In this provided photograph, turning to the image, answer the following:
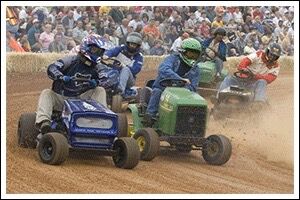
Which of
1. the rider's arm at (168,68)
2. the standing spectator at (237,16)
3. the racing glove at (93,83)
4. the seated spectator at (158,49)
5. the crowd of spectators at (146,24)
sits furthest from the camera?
the seated spectator at (158,49)

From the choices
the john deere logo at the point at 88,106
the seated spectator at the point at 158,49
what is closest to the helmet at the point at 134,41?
the seated spectator at the point at 158,49

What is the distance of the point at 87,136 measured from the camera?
9062mm

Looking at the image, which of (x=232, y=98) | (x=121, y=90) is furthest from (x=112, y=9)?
(x=232, y=98)

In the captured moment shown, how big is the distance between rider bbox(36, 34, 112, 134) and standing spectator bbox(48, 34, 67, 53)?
940 millimetres

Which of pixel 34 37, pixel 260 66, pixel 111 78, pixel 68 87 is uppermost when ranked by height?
pixel 34 37

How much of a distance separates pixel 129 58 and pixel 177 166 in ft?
6.62

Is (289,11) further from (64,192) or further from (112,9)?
(64,192)

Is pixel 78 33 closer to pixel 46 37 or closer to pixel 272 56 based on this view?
pixel 46 37

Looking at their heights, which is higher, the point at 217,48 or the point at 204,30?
the point at 204,30

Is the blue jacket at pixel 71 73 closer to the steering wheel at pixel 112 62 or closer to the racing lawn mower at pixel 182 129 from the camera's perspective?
the racing lawn mower at pixel 182 129

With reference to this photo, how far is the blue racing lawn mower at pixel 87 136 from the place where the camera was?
8945 millimetres

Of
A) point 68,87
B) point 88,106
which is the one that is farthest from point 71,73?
point 88,106

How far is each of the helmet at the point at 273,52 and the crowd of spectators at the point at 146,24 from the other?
7cm

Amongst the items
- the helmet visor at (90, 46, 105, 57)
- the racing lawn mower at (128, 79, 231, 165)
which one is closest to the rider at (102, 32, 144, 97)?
the racing lawn mower at (128, 79, 231, 165)
